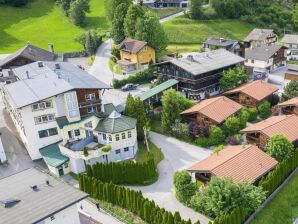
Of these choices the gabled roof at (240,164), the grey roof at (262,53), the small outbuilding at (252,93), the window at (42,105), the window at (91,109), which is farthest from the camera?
the grey roof at (262,53)

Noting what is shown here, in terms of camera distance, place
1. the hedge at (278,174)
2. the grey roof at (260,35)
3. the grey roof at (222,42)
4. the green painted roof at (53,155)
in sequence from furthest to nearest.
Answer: the grey roof at (260,35) < the grey roof at (222,42) < the green painted roof at (53,155) < the hedge at (278,174)

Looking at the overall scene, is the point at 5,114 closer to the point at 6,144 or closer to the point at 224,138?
the point at 6,144

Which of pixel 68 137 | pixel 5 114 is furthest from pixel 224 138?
pixel 5 114

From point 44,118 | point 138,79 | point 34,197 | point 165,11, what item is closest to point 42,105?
point 44,118

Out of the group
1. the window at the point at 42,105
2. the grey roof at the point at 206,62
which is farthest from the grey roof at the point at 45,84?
the grey roof at the point at 206,62

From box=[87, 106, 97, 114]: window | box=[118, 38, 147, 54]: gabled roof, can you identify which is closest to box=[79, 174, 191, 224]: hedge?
box=[87, 106, 97, 114]: window

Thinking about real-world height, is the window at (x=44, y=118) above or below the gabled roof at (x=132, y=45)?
below

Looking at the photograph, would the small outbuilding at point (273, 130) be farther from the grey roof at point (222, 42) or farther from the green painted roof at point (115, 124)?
the grey roof at point (222, 42)

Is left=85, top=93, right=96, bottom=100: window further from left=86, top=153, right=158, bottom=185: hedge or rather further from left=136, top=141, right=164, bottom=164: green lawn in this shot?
left=86, top=153, right=158, bottom=185: hedge
